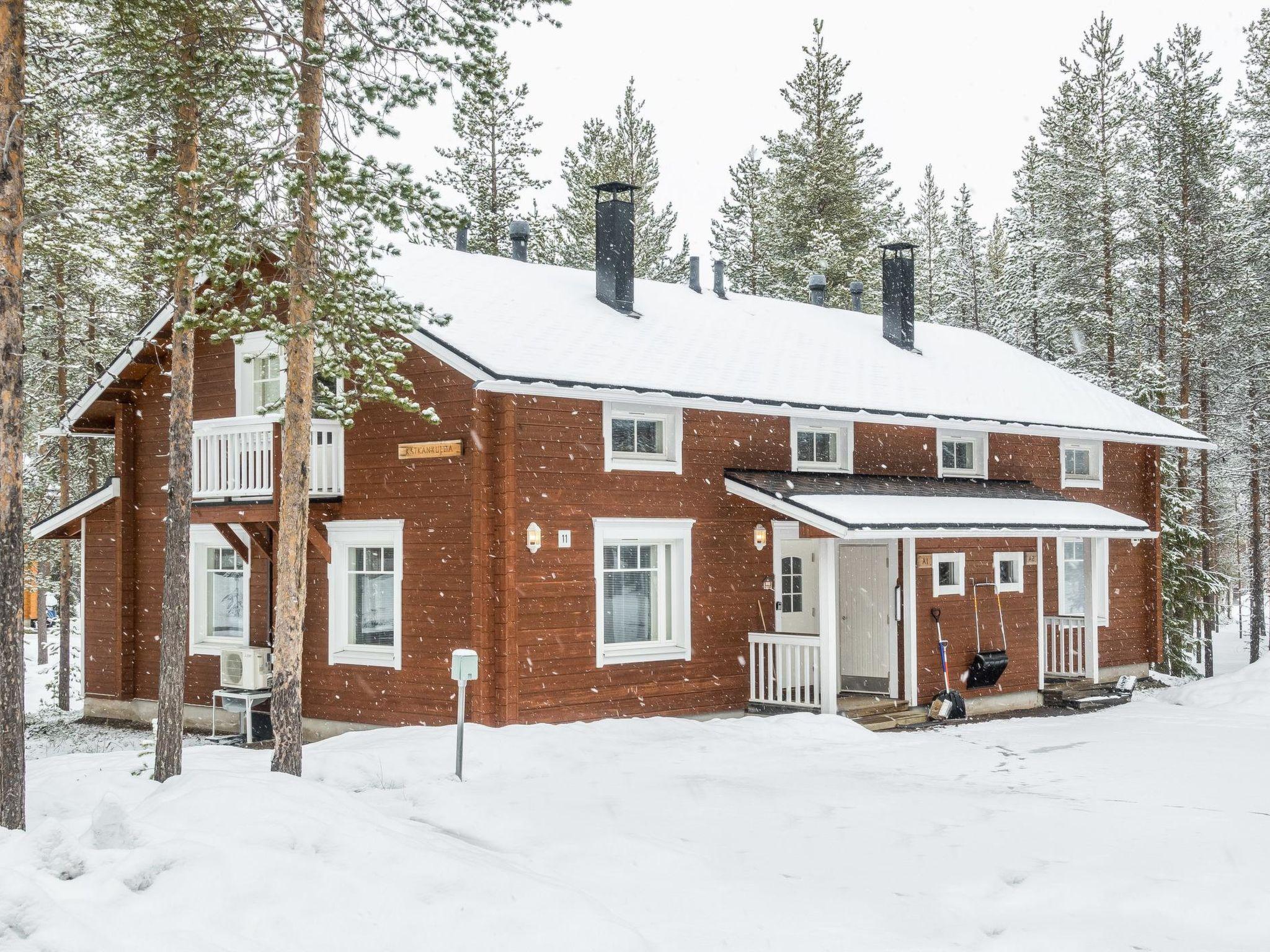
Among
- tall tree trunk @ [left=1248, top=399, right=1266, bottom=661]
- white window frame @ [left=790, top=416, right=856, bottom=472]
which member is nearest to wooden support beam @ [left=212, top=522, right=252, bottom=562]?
white window frame @ [left=790, top=416, right=856, bottom=472]

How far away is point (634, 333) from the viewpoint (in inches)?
666

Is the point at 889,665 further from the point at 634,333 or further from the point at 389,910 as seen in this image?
the point at 389,910

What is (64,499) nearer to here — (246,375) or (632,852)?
(246,375)

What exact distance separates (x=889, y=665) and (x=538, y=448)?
258 inches

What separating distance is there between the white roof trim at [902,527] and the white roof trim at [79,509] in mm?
9417

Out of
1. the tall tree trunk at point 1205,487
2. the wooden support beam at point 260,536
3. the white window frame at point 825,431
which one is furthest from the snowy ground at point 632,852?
the tall tree trunk at point 1205,487

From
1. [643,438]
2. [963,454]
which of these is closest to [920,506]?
[963,454]

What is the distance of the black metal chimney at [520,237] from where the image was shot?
19219 millimetres

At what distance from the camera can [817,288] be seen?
24438mm

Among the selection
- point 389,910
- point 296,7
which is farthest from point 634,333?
point 389,910

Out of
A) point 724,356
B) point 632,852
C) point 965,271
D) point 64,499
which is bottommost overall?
point 632,852

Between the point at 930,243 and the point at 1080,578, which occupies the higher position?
the point at 930,243

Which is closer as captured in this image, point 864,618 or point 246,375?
point 246,375

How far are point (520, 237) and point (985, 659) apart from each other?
10024 millimetres
